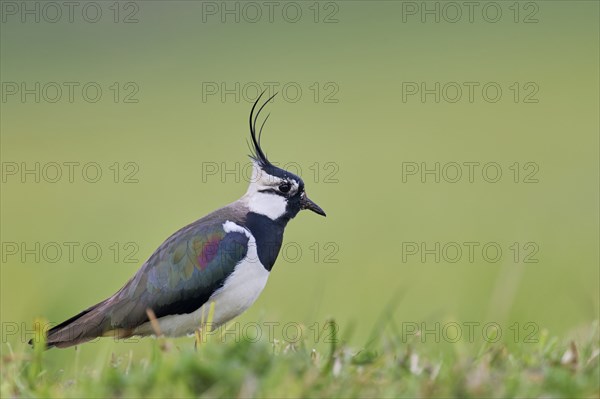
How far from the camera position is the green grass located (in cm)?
433

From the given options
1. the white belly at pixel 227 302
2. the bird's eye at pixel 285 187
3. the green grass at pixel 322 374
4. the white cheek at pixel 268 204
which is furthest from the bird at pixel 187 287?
the green grass at pixel 322 374

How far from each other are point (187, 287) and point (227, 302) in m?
0.31

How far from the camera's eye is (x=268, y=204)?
7.87 metres

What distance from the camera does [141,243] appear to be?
1680 cm

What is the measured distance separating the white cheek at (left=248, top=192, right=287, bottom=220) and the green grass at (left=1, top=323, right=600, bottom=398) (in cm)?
260

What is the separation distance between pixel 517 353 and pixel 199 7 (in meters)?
30.3

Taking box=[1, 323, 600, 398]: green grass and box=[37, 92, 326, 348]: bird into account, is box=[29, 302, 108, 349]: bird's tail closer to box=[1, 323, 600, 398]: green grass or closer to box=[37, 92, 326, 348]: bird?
box=[37, 92, 326, 348]: bird

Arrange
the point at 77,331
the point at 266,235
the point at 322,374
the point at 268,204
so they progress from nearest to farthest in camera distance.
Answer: the point at 322,374 < the point at 77,331 < the point at 266,235 < the point at 268,204

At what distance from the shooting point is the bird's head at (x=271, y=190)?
7.86 meters

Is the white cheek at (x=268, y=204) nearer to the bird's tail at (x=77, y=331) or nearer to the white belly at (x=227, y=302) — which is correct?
the white belly at (x=227, y=302)

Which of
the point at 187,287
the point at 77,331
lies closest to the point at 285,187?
the point at 187,287

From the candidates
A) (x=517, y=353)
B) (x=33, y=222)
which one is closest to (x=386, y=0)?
(x=33, y=222)

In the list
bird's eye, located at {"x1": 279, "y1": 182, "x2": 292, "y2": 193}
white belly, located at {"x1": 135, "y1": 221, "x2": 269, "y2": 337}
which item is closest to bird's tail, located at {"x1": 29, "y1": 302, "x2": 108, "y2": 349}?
white belly, located at {"x1": 135, "y1": 221, "x2": 269, "y2": 337}

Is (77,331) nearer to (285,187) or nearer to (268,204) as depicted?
(268,204)
